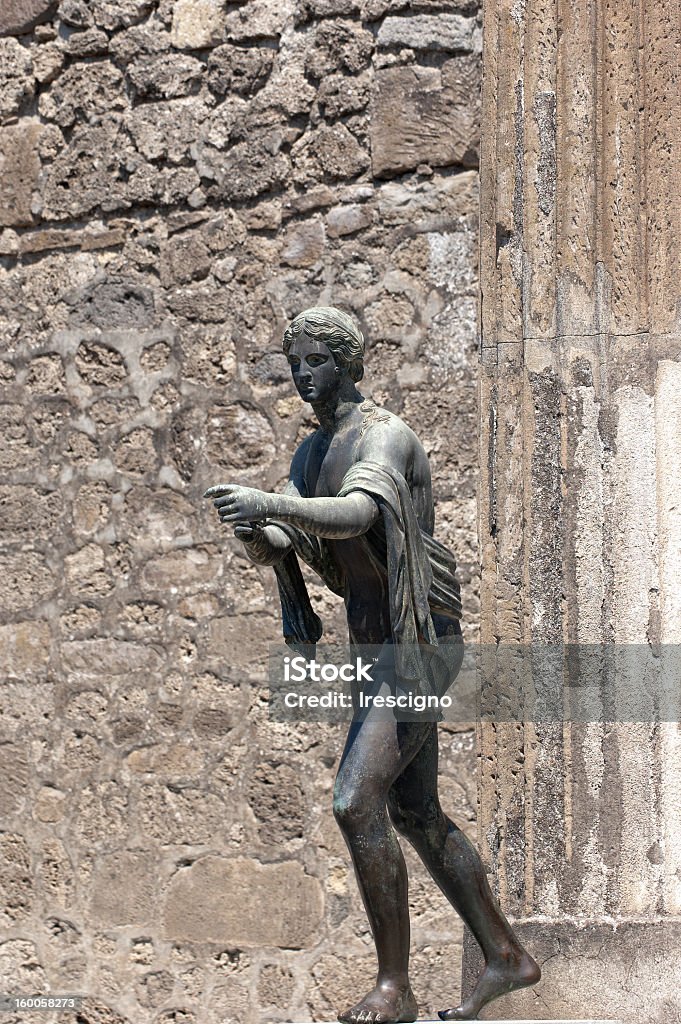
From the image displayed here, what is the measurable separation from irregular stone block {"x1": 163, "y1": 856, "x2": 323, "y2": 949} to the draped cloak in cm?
171

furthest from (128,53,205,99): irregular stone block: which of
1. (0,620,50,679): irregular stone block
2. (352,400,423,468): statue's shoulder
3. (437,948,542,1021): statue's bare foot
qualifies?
(437,948,542,1021): statue's bare foot

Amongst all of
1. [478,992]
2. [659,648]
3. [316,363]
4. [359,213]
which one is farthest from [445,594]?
[359,213]

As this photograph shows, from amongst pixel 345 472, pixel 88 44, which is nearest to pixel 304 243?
pixel 88 44

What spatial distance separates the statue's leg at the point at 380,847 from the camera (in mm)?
3803

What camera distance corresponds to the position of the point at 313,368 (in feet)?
13.1

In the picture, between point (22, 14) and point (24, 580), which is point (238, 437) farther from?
point (22, 14)

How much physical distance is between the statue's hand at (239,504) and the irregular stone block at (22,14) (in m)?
3.37

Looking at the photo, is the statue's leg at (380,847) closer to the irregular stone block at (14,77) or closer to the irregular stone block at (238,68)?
the irregular stone block at (238,68)

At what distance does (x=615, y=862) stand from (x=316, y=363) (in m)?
1.93

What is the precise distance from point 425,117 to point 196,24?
1.01 m

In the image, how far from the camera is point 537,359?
17.6 ft

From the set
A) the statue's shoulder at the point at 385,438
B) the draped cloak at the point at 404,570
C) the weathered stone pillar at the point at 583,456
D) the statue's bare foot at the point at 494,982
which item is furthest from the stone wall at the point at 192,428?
the statue's shoulder at the point at 385,438

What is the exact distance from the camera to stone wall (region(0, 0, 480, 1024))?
5605 mm

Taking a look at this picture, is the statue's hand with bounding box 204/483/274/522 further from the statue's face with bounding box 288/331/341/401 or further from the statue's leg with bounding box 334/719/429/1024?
the statue's leg with bounding box 334/719/429/1024
